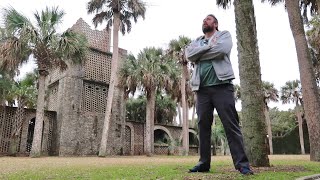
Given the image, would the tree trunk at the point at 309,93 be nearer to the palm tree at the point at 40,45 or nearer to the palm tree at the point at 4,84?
the palm tree at the point at 40,45

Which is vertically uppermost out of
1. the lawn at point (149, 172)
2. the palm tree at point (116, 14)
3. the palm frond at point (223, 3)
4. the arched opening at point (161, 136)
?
the palm tree at point (116, 14)

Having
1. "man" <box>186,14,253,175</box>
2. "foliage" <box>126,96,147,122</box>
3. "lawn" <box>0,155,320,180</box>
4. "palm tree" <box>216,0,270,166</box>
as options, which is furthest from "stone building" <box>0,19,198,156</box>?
"man" <box>186,14,253,175</box>

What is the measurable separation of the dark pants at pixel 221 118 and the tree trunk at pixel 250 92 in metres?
1.57

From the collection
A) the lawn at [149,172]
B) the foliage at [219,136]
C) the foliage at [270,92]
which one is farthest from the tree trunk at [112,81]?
the foliage at [270,92]

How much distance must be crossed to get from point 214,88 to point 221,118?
15.0 inches

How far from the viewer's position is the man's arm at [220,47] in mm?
3889

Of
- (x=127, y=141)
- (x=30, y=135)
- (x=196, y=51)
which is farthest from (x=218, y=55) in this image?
(x=127, y=141)

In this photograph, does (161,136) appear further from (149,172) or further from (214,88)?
(214,88)

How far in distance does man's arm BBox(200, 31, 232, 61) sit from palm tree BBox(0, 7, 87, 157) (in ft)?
51.6

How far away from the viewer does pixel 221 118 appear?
384 centimetres

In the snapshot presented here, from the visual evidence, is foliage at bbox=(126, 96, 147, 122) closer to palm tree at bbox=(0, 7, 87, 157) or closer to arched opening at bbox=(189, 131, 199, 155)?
arched opening at bbox=(189, 131, 199, 155)

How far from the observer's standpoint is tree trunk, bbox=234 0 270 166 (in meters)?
5.36

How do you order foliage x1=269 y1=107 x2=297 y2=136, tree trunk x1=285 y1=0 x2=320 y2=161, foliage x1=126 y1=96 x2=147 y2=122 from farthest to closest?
foliage x1=269 y1=107 x2=297 y2=136 → foliage x1=126 y1=96 x2=147 y2=122 → tree trunk x1=285 y1=0 x2=320 y2=161

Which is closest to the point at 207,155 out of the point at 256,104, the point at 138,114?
the point at 256,104
